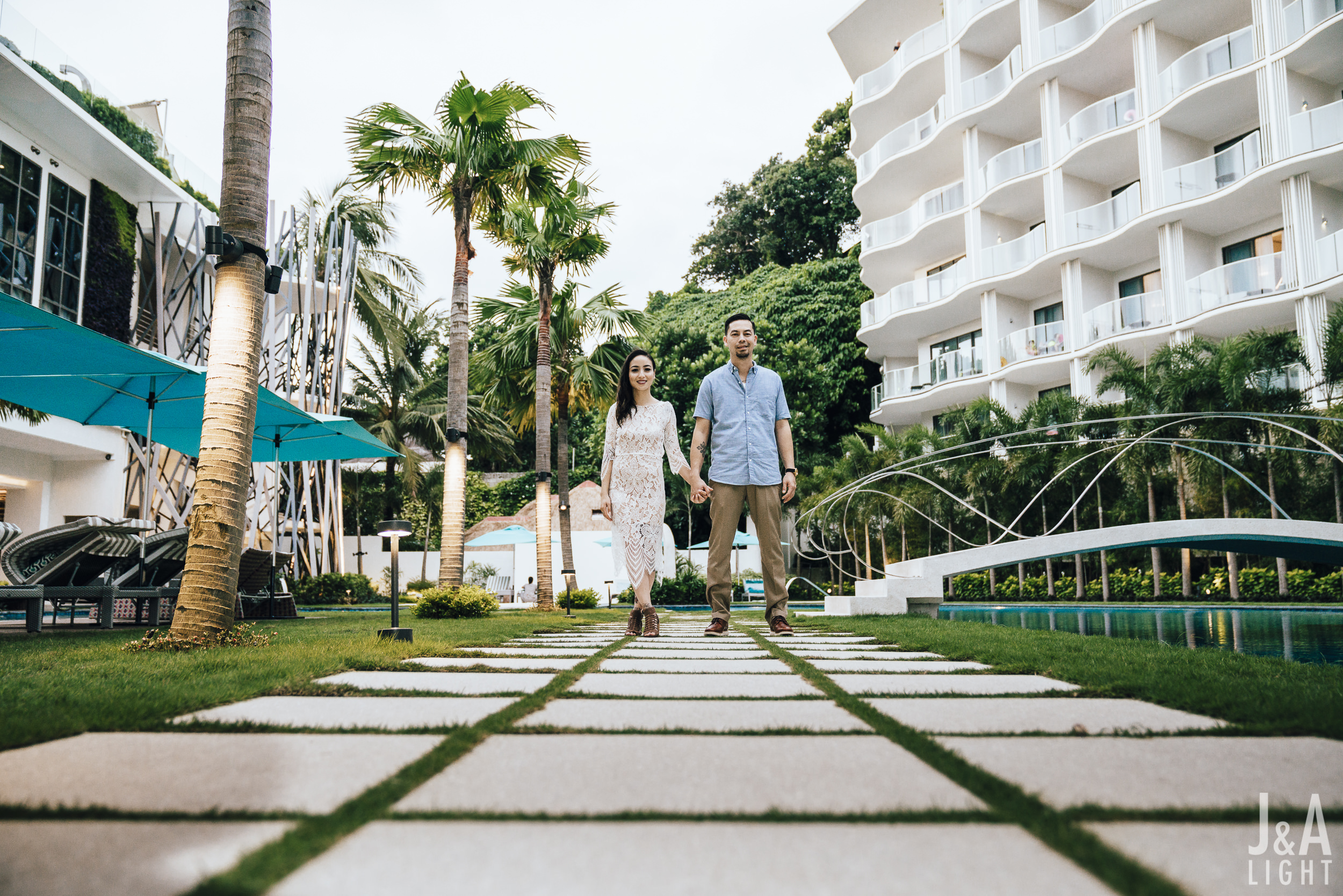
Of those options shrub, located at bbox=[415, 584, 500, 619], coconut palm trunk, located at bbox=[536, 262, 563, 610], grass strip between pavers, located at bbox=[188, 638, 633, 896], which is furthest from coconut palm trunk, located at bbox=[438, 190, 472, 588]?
grass strip between pavers, located at bbox=[188, 638, 633, 896]

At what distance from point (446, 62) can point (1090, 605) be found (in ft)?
50.6

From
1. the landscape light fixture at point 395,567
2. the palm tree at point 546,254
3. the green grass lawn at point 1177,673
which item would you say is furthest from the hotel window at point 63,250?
the green grass lawn at point 1177,673

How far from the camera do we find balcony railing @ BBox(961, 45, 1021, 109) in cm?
2206

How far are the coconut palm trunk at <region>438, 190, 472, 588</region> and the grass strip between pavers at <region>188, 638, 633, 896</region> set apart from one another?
8.75m

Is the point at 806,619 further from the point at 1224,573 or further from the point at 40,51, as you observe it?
the point at 40,51

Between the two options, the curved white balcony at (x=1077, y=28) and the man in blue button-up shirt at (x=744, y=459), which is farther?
the curved white balcony at (x=1077, y=28)

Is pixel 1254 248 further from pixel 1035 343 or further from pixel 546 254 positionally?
pixel 546 254

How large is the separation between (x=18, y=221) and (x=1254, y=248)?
25.7 metres

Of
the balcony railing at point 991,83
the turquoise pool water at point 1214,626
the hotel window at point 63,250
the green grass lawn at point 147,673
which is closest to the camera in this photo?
the green grass lawn at point 147,673

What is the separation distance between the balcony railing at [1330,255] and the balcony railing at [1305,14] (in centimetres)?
421

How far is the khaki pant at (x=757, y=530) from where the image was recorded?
5.20 meters

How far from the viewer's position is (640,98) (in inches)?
1112

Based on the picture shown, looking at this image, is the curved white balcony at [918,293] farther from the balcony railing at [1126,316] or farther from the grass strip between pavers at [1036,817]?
the grass strip between pavers at [1036,817]

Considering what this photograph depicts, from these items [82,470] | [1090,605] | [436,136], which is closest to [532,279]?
[436,136]
